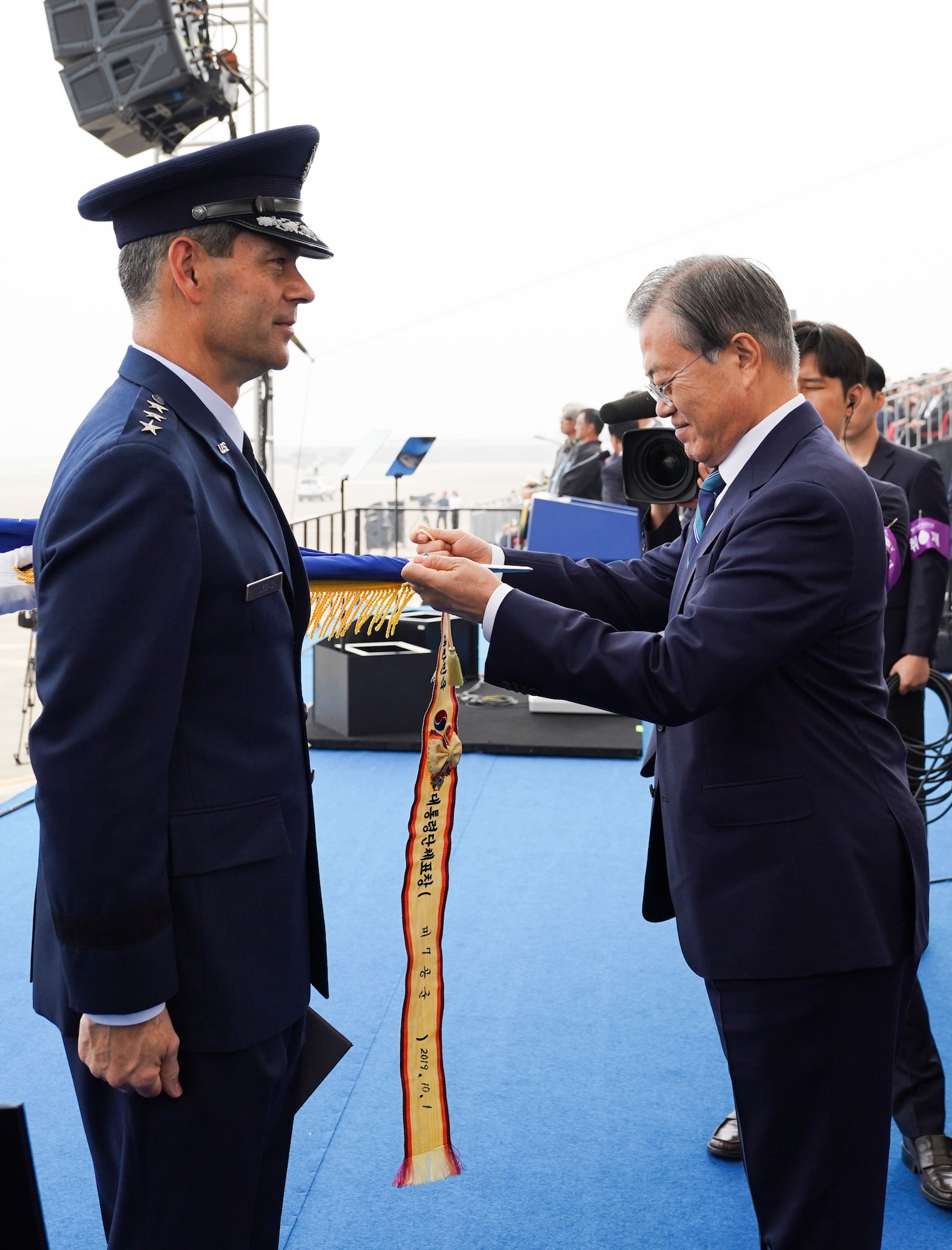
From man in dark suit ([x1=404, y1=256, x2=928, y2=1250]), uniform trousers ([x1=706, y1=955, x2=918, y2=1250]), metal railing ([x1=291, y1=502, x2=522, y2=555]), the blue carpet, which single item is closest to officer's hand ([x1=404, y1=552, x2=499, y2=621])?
man in dark suit ([x1=404, y1=256, x2=928, y2=1250])

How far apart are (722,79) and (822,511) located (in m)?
11.4

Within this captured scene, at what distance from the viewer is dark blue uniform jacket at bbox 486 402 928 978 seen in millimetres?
1224

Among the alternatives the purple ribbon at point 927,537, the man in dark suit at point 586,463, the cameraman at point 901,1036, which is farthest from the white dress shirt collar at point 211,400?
the man in dark suit at point 586,463

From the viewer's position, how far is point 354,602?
164 centimetres

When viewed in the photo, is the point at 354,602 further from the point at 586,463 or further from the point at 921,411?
the point at 921,411

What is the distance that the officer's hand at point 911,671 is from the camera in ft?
8.13

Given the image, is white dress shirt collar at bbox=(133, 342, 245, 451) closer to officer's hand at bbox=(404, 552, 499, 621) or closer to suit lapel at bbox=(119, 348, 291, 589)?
suit lapel at bbox=(119, 348, 291, 589)

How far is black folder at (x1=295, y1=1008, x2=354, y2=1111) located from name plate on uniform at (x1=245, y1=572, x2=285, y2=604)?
1.75ft

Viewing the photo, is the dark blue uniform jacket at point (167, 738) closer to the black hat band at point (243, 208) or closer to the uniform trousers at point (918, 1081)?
the black hat band at point (243, 208)

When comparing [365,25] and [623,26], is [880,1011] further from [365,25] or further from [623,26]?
[623,26]

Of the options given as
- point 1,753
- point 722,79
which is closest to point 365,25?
point 722,79

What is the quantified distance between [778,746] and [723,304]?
1.72 feet

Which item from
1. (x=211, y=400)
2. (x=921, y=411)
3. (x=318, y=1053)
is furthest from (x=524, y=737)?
(x=921, y=411)

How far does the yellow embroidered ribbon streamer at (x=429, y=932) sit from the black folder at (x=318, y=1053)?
12 centimetres
